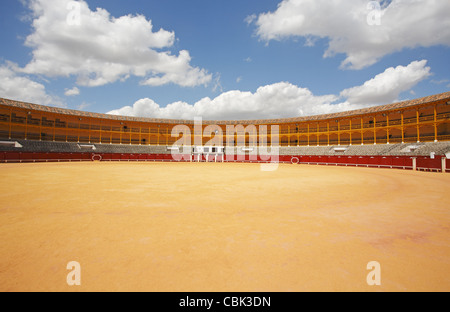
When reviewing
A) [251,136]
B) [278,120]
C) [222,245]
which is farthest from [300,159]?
[222,245]

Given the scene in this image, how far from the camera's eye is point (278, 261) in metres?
2.34

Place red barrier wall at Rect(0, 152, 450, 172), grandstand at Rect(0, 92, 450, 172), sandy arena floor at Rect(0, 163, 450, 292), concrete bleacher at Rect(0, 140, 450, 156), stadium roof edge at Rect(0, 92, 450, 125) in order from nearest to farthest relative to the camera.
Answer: sandy arena floor at Rect(0, 163, 450, 292)
red barrier wall at Rect(0, 152, 450, 172)
concrete bleacher at Rect(0, 140, 450, 156)
grandstand at Rect(0, 92, 450, 172)
stadium roof edge at Rect(0, 92, 450, 125)

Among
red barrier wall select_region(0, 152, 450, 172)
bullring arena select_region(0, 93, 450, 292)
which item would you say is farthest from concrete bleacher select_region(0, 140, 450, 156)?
bullring arena select_region(0, 93, 450, 292)

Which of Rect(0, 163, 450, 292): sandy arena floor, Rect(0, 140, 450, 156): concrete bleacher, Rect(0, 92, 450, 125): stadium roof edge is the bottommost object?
Rect(0, 163, 450, 292): sandy arena floor

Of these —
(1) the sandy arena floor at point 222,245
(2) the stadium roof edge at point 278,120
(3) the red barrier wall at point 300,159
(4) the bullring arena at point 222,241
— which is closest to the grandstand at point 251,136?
(3) the red barrier wall at point 300,159

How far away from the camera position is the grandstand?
22844 mm

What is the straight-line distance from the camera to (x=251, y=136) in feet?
132

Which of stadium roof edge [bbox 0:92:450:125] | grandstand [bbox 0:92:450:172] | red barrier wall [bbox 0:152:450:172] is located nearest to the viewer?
red barrier wall [bbox 0:152:450:172]

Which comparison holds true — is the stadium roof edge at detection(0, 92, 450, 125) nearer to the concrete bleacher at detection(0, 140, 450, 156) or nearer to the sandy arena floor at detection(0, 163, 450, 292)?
the concrete bleacher at detection(0, 140, 450, 156)

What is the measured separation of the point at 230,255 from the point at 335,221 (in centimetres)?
226

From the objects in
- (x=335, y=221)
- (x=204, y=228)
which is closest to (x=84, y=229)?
(x=204, y=228)

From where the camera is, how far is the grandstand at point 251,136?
2284 cm

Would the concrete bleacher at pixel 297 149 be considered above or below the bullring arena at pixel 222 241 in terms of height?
above

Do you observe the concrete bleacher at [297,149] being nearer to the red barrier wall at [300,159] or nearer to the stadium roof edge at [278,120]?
the red barrier wall at [300,159]
